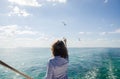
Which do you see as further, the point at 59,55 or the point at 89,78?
the point at 89,78

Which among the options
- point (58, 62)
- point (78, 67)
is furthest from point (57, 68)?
point (78, 67)

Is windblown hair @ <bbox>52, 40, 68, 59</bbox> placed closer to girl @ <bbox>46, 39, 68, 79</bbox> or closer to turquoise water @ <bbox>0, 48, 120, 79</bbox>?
girl @ <bbox>46, 39, 68, 79</bbox>

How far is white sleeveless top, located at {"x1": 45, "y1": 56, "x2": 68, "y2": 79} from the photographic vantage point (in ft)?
13.3

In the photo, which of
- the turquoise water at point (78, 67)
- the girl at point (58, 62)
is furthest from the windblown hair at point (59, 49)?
the turquoise water at point (78, 67)

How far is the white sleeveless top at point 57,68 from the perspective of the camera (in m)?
4.04

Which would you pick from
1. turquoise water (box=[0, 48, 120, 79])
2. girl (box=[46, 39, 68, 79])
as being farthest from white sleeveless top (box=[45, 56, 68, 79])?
turquoise water (box=[0, 48, 120, 79])

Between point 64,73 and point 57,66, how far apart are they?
264mm

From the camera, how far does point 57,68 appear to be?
4129mm

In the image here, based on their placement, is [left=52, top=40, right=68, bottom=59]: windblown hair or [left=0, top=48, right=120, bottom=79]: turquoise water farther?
[left=0, top=48, right=120, bottom=79]: turquoise water

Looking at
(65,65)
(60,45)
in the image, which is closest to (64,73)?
(65,65)

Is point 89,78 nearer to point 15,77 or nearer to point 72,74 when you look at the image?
point 72,74

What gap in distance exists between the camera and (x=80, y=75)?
38438 millimetres

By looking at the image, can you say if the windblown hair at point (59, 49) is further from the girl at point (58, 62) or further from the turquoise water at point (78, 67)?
the turquoise water at point (78, 67)

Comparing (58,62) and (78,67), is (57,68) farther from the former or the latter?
(78,67)
